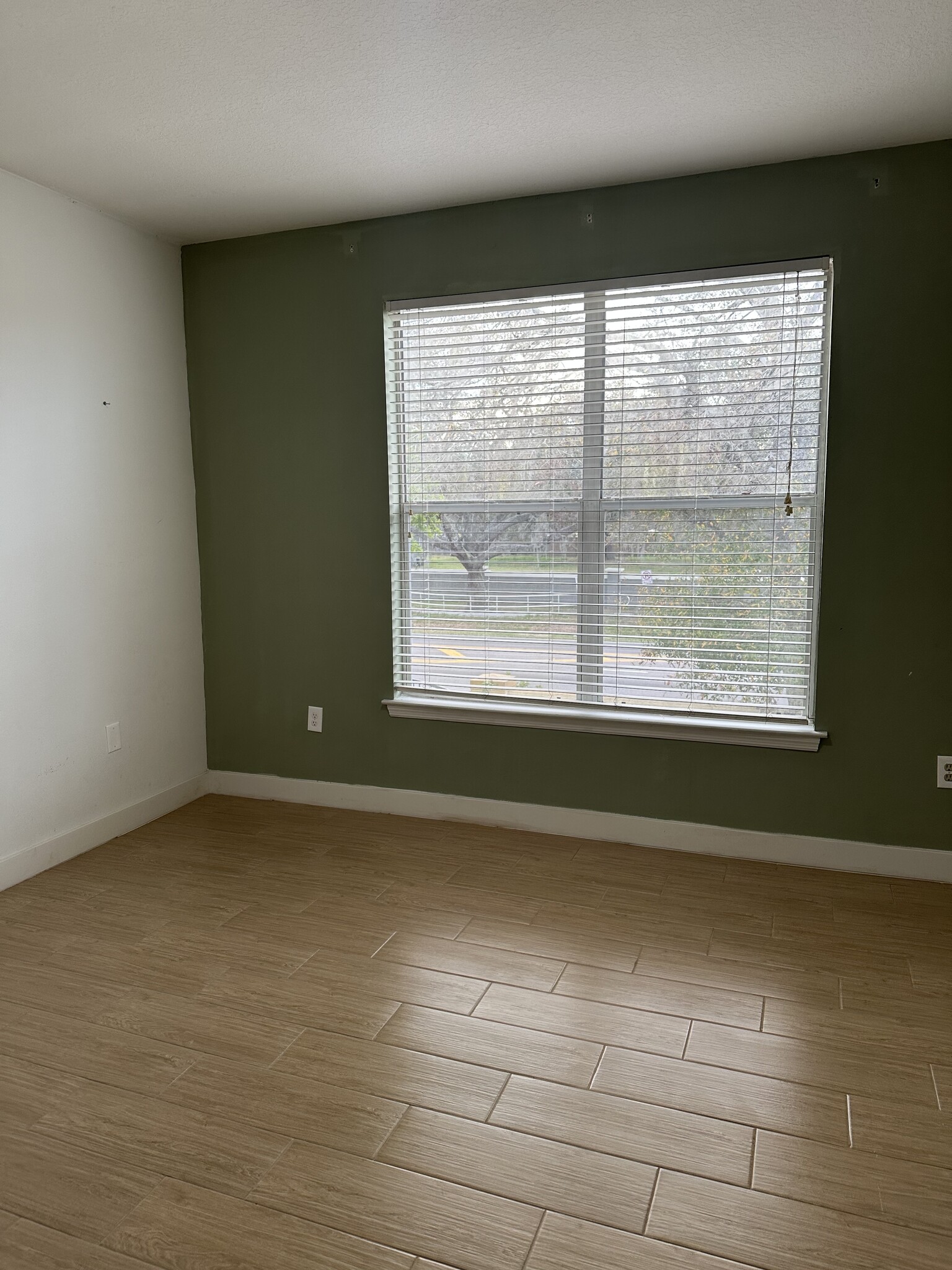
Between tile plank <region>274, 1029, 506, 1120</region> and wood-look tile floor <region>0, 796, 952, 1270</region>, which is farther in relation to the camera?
tile plank <region>274, 1029, 506, 1120</region>

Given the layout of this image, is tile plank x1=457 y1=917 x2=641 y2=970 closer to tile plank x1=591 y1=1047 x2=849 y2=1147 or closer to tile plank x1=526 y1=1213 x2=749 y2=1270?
tile plank x1=591 y1=1047 x2=849 y2=1147

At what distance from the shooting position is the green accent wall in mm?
2992

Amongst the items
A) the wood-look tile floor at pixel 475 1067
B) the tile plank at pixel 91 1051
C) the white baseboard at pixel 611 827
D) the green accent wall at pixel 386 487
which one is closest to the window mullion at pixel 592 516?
the green accent wall at pixel 386 487

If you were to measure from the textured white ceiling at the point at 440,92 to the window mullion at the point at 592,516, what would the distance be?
53 cm

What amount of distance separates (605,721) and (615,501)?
85 centimetres

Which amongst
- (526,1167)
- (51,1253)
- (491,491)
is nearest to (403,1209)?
(526,1167)

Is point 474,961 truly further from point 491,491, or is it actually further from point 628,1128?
point 491,491

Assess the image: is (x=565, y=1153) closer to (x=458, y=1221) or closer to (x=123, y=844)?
(x=458, y=1221)

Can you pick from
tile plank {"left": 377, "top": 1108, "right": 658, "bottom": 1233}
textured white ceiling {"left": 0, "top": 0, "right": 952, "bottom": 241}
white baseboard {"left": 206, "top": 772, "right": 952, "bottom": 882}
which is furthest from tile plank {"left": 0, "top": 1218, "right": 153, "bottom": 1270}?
textured white ceiling {"left": 0, "top": 0, "right": 952, "bottom": 241}

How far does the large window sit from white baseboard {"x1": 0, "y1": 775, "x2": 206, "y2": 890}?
3.65 feet

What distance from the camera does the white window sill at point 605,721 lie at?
10.6ft

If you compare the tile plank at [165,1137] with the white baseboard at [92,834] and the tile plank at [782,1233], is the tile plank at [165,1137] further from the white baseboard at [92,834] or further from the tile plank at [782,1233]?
the white baseboard at [92,834]

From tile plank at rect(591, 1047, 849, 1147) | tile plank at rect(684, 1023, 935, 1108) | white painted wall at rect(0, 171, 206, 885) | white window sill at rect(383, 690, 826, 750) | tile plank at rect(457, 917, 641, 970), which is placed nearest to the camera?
tile plank at rect(591, 1047, 849, 1147)

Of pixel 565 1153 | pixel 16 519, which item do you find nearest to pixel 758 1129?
pixel 565 1153
